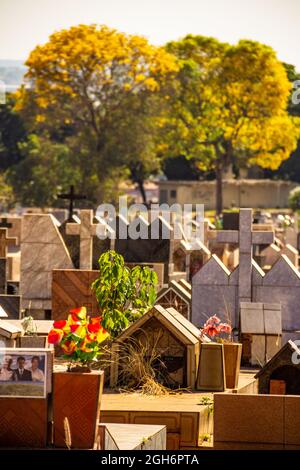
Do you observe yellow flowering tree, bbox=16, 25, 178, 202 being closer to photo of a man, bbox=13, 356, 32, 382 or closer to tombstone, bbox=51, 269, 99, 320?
tombstone, bbox=51, 269, 99, 320

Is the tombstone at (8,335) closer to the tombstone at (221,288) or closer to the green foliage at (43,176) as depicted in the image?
the tombstone at (221,288)

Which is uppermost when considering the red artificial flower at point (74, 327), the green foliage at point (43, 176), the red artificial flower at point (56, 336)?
the red artificial flower at point (74, 327)

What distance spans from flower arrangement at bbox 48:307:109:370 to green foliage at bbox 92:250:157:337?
4681 mm

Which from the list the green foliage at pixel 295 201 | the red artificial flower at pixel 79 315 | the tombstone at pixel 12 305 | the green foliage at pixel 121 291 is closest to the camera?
the red artificial flower at pixel 79 315

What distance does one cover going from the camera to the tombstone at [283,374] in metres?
19.0

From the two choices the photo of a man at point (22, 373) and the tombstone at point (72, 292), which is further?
the tombstone at point (72, 292)

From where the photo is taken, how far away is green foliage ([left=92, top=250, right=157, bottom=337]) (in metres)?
21.3

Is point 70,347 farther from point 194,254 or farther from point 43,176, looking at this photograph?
point 43,176

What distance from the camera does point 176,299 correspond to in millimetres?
25969

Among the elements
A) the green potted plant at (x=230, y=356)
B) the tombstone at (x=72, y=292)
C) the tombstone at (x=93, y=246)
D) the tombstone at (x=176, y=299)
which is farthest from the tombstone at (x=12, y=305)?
the green potted plant at (x=230, y=356)

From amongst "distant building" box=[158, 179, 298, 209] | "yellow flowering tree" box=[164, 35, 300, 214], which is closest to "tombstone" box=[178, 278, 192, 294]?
"yellow flowering tree" box=[164, 35, 300, 214]

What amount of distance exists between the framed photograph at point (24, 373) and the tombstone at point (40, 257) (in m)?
13.2

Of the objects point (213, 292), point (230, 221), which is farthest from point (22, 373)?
point (230, 221)

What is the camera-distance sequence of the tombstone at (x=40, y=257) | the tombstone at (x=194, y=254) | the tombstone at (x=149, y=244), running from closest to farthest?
the tombstone at (x=40, y=257), the tombstone at (x=149, y=244), the tombstone at (x=194, y=254)
